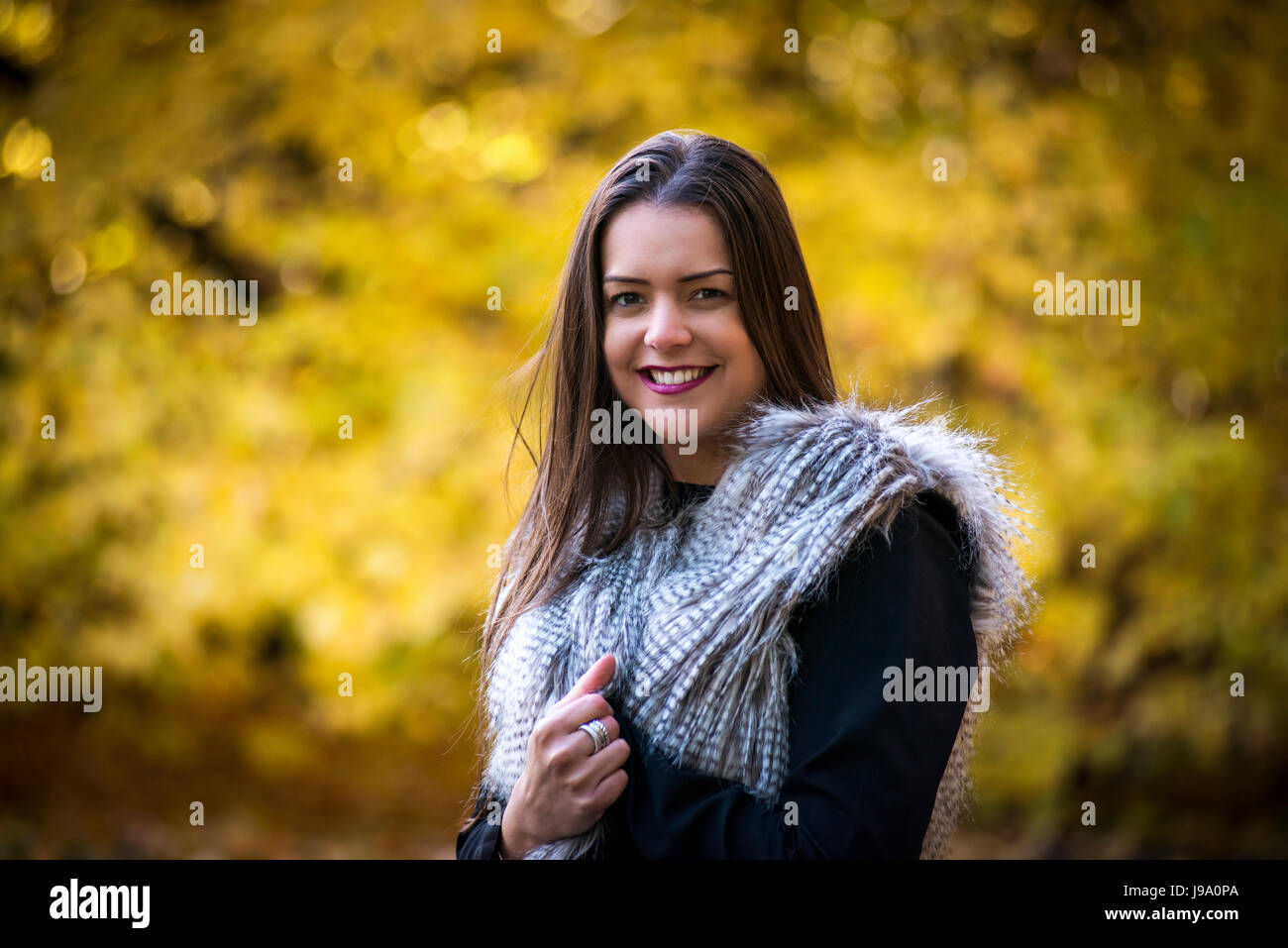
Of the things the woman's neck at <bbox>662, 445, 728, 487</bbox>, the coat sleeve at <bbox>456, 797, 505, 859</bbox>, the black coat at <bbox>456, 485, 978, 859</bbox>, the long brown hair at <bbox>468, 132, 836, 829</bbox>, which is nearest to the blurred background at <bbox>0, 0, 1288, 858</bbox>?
the long brown hair at <bbox>468, 132, 836, 829</bbox>

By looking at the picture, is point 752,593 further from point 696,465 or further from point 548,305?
point 548,305

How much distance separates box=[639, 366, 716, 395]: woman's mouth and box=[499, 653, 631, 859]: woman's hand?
1.49 feet

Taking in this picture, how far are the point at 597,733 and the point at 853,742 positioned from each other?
38 centimetres

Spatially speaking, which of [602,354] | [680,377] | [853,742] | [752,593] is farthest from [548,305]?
[853,742]

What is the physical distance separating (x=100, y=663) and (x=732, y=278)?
396 cm

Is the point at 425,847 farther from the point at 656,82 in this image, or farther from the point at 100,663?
the point at 656,82

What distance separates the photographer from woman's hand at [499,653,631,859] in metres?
1.57

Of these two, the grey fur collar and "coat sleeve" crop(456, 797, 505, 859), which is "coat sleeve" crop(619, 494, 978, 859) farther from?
"coat sleeve" crop(456, 797, 505, 859)

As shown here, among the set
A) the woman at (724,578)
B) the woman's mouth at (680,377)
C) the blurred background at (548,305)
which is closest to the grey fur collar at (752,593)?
the woman at (724,578)

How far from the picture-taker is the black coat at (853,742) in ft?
4.57

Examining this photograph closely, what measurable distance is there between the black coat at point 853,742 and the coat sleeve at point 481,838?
0.72 feet

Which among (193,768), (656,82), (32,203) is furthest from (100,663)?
(656,82)

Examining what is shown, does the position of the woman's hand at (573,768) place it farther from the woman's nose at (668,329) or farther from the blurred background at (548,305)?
the blurred background at (548,305)

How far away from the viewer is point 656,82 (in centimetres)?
423
